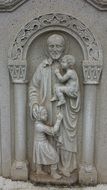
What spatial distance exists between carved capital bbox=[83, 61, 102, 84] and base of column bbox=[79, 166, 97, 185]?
969 millimetres

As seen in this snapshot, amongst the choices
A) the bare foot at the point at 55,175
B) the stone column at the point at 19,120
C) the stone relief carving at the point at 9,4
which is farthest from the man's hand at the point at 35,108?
the stone relief carving at the point at 9,4

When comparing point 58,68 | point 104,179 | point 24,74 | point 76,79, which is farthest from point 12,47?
point 104,179

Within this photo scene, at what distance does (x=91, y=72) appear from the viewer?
9.80 feet

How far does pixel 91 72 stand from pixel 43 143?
36.2 inches

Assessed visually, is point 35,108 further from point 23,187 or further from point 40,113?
point 23,187

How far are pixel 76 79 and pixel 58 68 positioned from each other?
0.76ft

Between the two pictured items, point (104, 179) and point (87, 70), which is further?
point (104, 179)

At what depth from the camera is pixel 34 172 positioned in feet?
11.0

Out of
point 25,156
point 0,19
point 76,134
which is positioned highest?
point 0,19

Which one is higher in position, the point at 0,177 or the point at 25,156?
the point at 25,156

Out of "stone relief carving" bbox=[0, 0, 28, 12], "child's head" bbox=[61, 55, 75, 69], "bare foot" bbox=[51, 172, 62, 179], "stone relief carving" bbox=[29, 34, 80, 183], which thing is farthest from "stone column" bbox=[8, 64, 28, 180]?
"stone relief carving" bbox=[0, 0, 28, 12]

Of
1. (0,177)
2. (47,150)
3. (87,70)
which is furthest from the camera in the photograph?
(0,177)

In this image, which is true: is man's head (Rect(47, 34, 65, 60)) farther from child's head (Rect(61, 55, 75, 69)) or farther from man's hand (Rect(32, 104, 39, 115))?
man's hand (Rect(32, 104, 39, 115))

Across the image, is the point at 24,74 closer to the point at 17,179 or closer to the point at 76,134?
the point at 76,134
